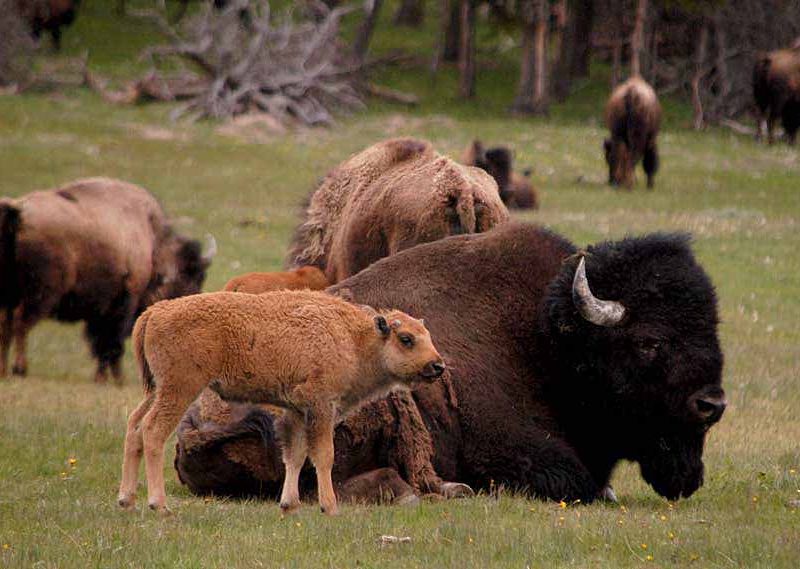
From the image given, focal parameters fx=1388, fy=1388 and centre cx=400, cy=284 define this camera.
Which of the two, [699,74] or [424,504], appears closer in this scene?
[424,504]

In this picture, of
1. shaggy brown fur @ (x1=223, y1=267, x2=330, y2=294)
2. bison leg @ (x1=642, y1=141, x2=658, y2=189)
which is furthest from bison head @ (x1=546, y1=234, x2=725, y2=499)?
bison leg @ (x1=642, y1=141, x2=658, y2=189)

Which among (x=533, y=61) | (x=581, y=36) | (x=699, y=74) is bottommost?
(x=699, y=74)

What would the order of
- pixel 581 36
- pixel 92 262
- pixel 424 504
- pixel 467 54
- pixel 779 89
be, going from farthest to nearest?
pixel 581 36 → pixel 467 54 → pixel 779 89 → pixel 92 262 → pixel 424 504

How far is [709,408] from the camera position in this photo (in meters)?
7.77

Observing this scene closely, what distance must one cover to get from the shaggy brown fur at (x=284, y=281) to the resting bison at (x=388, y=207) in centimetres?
25

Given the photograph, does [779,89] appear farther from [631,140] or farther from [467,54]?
[467,54]

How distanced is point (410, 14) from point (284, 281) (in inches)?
1842

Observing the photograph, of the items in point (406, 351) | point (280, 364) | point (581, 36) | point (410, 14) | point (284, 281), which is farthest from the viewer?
point (410, 14)

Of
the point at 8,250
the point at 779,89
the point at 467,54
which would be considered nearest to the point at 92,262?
the point at 8,250

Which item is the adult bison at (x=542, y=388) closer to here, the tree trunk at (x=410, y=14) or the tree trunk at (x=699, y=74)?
the tree trunk at (x=699, y=74)

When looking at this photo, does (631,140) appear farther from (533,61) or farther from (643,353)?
(643,353)

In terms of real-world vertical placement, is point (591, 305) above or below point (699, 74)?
above

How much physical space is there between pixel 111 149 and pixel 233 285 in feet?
74.2

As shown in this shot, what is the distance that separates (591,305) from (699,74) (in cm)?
3579
